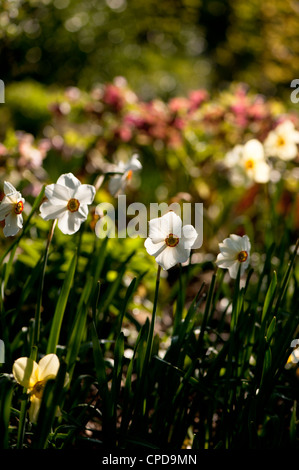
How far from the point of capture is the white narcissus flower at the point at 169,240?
105 centimetres

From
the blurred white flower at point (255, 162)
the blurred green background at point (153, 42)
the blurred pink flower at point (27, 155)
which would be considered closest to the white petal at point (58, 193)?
the blurred white flower at point (255, 162)

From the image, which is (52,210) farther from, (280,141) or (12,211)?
(280,141)

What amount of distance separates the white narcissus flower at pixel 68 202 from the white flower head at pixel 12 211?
0.05 meters

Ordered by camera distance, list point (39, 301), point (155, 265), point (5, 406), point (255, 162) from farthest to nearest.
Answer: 1. point (155, 265)
2. point (255, 162)
3. point (39, 301)
4. point (5, 406)

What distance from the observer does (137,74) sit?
43.2ft

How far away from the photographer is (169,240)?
1.06 m

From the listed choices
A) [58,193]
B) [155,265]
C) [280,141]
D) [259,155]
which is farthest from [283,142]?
[58,193]

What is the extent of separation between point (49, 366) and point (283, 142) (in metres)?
1.56

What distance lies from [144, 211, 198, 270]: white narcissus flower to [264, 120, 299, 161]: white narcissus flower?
124cm

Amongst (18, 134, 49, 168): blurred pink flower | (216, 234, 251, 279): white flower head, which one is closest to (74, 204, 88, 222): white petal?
(216, 234, 251, 279): white flower head

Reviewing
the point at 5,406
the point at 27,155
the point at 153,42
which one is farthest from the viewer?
the point at 153,42

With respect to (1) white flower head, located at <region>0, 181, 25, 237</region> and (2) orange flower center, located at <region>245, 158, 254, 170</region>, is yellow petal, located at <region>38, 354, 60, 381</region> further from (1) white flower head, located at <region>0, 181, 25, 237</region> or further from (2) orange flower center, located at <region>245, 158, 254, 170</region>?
(2) orange flower center, located at <region>245, 158, 254, 170</region>
